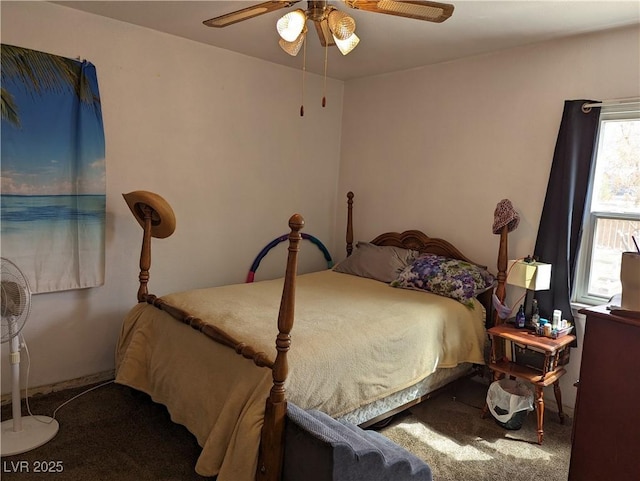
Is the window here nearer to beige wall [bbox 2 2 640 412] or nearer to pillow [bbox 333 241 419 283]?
beige wall [bbox 2 2 640 412]

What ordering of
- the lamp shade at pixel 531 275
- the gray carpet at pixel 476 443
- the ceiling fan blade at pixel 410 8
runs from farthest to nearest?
the lamp shade at pixel 531 275, the gray carpet at pixel 476 443, the ceiling fan blade at pixel 410 8

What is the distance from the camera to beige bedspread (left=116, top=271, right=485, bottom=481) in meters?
2.05

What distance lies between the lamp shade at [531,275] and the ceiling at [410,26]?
142 centimetres

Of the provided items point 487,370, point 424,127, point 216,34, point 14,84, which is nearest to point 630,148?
point 424,127

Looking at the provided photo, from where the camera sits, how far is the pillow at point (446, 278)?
3184 millimetres

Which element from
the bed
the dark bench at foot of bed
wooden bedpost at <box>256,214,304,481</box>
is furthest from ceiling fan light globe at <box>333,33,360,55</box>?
the dark bench at foot of bed

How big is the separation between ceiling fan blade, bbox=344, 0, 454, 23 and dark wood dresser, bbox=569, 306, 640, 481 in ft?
4.34

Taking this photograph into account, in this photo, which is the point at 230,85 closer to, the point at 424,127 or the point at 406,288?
the point at 424,127

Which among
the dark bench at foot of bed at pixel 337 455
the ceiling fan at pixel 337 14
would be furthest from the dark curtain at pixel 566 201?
the dark bench at foot of bed at pixel 337 455

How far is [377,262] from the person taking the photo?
12.4ft

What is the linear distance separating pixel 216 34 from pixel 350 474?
285cm

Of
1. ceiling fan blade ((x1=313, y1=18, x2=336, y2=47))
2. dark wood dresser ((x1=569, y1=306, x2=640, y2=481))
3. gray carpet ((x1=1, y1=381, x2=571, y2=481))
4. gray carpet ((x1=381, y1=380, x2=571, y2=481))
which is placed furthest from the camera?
gray carpet ((x1=381, y1=380, x2=571, y2=481))

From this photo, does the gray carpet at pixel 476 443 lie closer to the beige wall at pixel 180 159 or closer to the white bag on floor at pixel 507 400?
the white bag on floor at pixel 507 400

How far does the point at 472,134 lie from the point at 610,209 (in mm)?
1073
